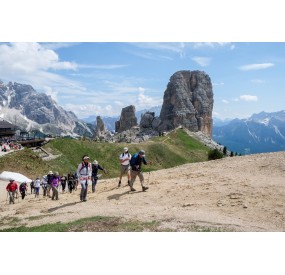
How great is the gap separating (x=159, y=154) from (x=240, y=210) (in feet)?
310

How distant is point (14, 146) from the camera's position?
74.0 m

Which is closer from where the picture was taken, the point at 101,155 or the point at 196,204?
the point at 196,204

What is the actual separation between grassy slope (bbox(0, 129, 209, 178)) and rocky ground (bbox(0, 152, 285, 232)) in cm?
4078

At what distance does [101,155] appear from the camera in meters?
96.6

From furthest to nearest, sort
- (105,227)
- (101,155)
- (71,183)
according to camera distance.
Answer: (101,155), (71,183), (105,227)

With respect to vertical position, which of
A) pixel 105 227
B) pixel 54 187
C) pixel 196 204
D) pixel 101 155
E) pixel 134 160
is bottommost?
pixel 101 155

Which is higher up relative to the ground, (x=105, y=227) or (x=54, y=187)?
(x=105, y=227)

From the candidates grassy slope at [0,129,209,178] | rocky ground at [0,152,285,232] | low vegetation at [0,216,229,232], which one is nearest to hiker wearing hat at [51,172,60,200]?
rocky ground at [0,152,285,232]

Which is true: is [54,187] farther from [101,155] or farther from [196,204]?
[101,155]

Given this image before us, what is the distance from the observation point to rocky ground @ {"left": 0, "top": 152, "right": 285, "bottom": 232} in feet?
52.5

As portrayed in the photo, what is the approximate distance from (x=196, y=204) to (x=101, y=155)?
78919mm

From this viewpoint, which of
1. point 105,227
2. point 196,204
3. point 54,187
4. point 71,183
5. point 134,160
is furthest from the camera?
point 71,183

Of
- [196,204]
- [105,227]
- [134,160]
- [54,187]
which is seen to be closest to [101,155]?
[54,187]
